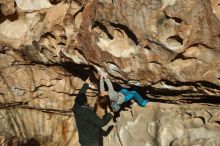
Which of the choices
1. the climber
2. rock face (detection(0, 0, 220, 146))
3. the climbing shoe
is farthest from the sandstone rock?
the climbing shoe

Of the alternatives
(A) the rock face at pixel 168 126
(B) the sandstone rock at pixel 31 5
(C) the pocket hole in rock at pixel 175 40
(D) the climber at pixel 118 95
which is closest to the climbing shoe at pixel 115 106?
(D) the climber at pixel 118 95

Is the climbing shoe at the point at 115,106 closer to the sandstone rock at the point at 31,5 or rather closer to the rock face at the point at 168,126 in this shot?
the rock face at the point at 168,126

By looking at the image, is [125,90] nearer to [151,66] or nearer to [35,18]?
[151,66]

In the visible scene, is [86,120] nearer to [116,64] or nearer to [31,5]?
[116,64]

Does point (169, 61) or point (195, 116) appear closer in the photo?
point (169, 61)

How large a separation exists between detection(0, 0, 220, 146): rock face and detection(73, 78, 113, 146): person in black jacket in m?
0.22

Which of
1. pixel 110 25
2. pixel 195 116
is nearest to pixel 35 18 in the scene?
pixel 110 25

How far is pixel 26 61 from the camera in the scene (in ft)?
12.7

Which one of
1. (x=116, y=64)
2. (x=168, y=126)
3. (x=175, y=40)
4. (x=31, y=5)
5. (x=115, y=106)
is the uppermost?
(x=31, y=5)

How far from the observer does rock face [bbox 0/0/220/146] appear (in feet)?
9.21

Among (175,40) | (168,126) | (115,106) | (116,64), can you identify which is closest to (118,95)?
(115,106)

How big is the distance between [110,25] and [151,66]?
46 cm

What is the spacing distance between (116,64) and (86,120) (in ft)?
2.05

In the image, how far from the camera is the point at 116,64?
323 centimetres
